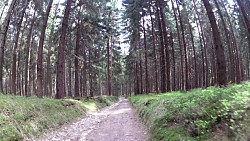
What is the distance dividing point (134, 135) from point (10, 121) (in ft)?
14.2

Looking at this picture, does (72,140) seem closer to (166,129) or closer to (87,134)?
(87,134)

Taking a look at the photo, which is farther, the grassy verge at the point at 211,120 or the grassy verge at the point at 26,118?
the grassy verge at the point at 26,118

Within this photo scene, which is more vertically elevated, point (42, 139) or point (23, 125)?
point (23, 125)

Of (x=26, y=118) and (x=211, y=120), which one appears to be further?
(x=26, y=118)

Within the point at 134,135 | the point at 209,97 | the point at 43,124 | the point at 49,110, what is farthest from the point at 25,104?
the point at 209,97

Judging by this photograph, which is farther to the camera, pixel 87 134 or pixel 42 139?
pixel 87 134

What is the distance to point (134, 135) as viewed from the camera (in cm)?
959

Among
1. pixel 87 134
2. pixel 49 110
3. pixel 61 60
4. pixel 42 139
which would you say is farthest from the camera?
pixel 61 60

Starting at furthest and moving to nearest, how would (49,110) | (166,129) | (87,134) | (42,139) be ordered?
(49,110) < (87,134) < (42,139) < (166,129)

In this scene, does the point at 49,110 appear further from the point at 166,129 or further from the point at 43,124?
the point at 166,129

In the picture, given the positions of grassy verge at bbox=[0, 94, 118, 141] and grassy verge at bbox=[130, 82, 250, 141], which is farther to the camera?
grassy verge at bbox=[0, 94, 118, 141]

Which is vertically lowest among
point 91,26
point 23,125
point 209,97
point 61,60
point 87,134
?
point 87,134

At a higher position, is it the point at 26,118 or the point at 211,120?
the point at 211,120

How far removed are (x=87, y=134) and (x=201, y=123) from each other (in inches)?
227
